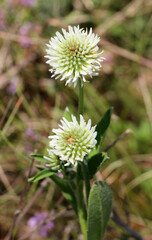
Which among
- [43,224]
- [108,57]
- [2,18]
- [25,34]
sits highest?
[2,18]

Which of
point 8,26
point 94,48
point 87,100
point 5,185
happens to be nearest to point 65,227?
point 5,185

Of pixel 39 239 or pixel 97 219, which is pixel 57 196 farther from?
pixel 97 219

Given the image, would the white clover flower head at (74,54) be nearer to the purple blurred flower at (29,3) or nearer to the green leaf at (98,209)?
the green leaf at (98,209)

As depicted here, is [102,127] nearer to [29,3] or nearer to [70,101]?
[70,101]

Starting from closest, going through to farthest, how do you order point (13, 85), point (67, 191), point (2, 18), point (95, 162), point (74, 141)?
point (74, 141) < point (95, 162) < point (67, 191) < point (13, 85) < point (2, 18)

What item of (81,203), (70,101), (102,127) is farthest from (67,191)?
(70,101)

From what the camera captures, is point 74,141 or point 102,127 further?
point 102,127
